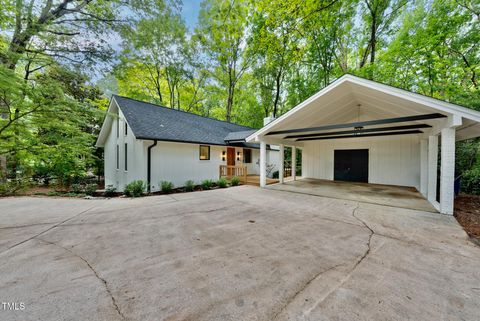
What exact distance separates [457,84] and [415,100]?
8.79 m

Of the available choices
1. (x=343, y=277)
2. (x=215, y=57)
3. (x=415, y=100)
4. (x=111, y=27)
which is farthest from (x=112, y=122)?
(x=415, y=100)

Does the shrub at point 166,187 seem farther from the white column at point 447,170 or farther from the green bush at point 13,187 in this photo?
the white column at point 447,170

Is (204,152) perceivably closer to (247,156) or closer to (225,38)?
(247,156)

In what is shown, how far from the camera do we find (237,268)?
222 centimetres

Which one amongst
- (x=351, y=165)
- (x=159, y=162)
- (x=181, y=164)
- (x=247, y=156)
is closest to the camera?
(x=159, y=162)

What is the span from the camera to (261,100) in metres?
19.7

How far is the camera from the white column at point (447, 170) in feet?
13.8

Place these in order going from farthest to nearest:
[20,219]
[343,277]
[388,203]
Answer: [388,203]
[20,219]
[343,277]

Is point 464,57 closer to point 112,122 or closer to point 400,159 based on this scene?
point 400,159

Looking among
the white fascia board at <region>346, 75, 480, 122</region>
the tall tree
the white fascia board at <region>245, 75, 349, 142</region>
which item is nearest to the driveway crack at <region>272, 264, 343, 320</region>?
the white fascia board at <region>346, 75, 480, 122</region>

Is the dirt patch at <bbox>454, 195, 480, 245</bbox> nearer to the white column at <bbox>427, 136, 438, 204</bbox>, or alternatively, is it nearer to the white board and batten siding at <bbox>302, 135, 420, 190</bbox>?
the white column at <bbox>427, 136, 438, 204</bbox>

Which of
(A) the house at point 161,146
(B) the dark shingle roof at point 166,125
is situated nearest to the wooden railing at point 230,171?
(A) the house at point 161,146

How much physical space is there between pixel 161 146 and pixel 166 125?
155 cm

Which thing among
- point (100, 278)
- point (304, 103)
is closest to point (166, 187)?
point (100, 278)
